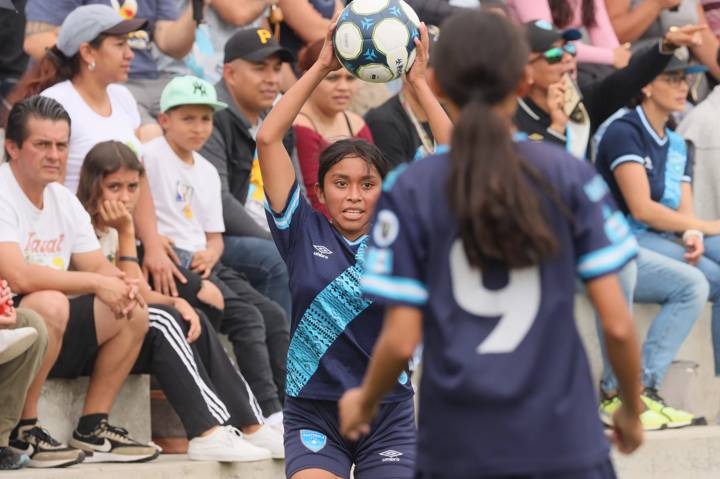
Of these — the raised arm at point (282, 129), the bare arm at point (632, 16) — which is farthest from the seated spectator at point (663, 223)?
the raised arm at point (282, 129)

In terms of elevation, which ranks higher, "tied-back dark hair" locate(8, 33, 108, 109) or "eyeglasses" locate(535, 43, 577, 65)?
"tied-back dark hair" locate(8, 33, 108, 109)

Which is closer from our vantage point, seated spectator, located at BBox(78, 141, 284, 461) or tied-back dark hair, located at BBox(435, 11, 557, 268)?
tied-back dark hair, located at BBox(435, 11, 557, 268)

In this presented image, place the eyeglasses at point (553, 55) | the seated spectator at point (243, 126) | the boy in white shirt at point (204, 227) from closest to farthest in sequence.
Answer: the boy in white shirt at point (204, 227) < the seated spectator at point (243, 126) < the eyeglasses at point (553, 55)

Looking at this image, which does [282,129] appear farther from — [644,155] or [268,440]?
[644,155]

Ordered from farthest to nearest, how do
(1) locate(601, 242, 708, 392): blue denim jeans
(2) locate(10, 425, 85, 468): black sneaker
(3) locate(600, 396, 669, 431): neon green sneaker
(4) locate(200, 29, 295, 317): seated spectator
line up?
(1) locate(601, 242, 708, 392): blue denim jeans
(3) locate(600, 396, 669, 431): neon green sneaker
(4) locate(200, 29, 295, 317): seated spectator
(2) locate(10, 425, 85, 468): black sneaker

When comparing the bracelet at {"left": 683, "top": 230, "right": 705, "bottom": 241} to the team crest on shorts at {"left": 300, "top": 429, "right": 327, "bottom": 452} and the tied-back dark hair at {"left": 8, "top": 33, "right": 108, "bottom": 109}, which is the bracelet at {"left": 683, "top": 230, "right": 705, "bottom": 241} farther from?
the team crest on shorts at {"left": 300, "top": 429, "right": 327, "bottom": 452}

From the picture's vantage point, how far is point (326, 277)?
5.38 m

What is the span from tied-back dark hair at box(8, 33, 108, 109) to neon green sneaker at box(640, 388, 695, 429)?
4.25 metres

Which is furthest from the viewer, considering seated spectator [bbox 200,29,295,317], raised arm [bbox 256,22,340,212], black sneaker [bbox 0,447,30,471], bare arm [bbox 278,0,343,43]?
bare arm [bbox 278,0,343,43]

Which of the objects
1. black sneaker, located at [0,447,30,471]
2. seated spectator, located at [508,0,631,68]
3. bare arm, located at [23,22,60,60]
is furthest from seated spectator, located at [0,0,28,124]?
seated spectator, located at [508,0,631,68]

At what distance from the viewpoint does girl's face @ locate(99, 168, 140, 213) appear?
7.53 meters

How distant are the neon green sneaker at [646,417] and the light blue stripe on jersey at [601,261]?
544cm

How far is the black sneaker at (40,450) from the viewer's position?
265 inches

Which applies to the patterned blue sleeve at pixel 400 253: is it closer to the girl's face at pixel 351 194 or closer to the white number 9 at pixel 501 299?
the white number 9 at pixel 501 299
